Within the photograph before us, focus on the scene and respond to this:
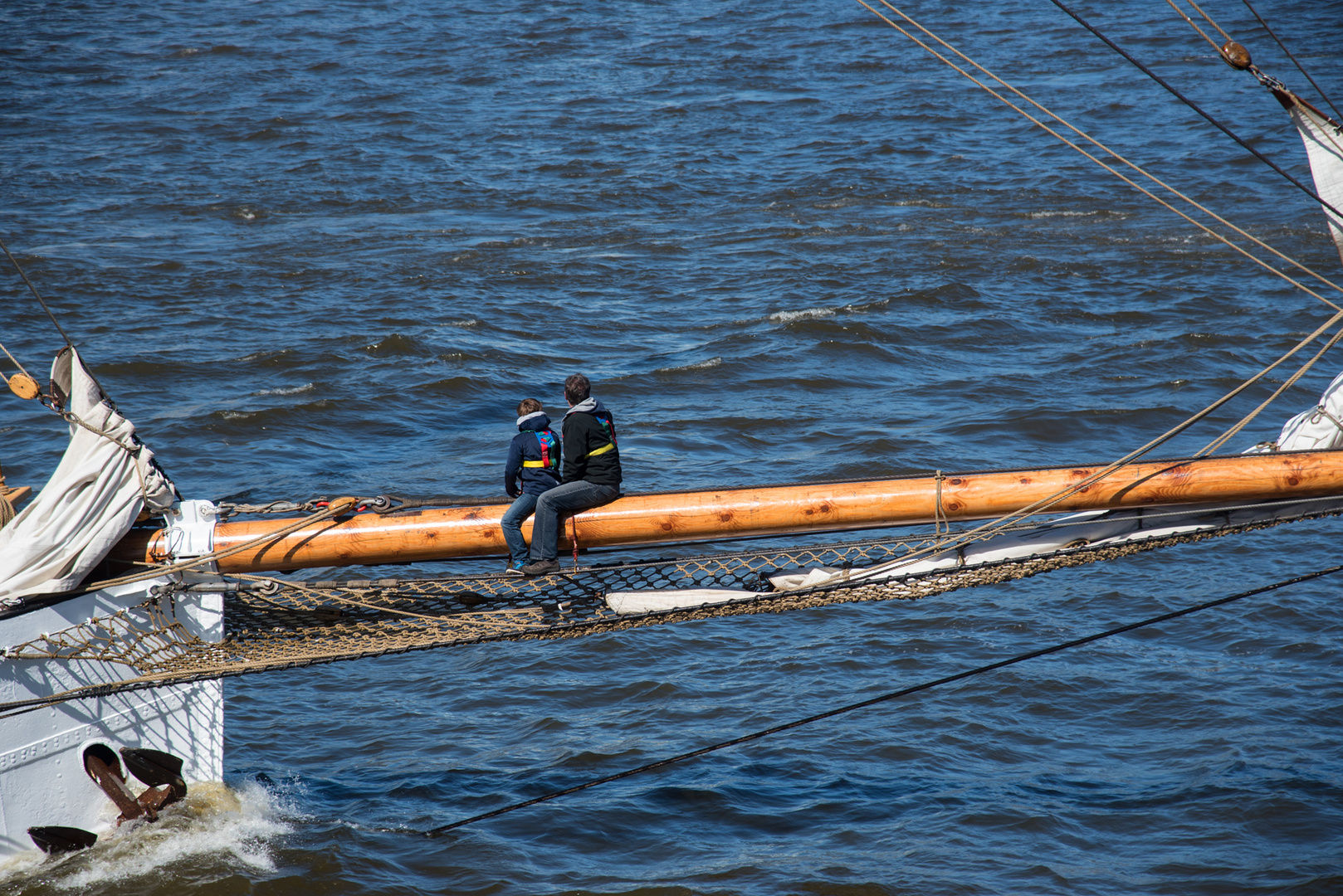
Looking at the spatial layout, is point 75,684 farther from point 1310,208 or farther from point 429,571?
point 1310,208

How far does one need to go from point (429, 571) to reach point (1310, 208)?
63.3 feet

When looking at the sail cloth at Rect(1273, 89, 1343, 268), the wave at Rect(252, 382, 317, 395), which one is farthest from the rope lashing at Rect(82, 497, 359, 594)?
the wave at Rect(252, 382, 317, 395)

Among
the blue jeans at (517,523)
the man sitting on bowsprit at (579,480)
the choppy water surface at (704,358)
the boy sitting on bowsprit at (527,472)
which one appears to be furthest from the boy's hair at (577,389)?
the choppy water surface at (704,358)

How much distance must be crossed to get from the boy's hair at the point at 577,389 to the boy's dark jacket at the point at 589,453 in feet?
0.89

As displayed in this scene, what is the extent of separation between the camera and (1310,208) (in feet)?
75.0

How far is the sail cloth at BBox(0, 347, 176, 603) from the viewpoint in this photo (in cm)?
651

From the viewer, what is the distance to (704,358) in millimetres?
17188

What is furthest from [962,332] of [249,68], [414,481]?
[249,68]

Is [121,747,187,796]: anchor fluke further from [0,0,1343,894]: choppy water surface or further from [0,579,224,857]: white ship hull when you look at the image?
[0,0,1343,894]: choppy water surface

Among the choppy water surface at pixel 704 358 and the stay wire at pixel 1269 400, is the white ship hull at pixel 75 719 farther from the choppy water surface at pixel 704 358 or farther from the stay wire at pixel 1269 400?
the stay wire at pixel 1269 400

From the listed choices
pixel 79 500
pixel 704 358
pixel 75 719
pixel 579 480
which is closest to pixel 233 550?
pixel 79 500

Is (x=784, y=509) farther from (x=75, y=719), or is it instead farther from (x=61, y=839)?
(x=61, y=839)

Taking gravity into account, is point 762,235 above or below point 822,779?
above

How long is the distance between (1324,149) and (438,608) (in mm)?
5671
